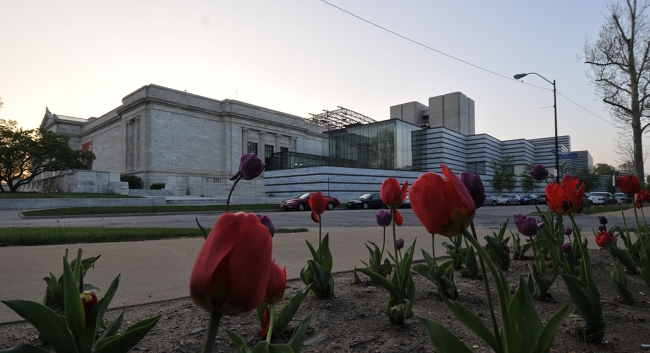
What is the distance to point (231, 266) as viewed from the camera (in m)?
0.68

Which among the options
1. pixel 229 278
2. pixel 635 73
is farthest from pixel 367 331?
pixel 635 73

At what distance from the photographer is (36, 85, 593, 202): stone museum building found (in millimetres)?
35281

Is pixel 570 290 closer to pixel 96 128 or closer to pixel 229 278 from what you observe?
pixel 229 278

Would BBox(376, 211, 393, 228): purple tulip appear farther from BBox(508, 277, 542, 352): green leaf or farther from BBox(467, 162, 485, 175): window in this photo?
BBox(467, 162, 485, 175): window

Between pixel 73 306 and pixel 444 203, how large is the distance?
3.73 ft

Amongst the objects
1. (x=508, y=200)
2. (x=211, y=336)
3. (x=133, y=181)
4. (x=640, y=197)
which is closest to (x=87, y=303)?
(x=211, y=336)

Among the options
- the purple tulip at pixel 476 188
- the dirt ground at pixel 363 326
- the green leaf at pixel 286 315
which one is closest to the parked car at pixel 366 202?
the dirt ground at pixel 363 326

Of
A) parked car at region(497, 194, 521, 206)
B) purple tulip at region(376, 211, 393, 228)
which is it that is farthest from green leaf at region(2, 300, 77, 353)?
parked car at region(497, 194, 521, 206)

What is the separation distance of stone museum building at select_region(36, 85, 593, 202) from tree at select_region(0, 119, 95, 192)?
1623 mm

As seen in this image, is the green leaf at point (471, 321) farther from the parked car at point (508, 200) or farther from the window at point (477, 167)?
the window at point (477, 167)

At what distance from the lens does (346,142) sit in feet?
139

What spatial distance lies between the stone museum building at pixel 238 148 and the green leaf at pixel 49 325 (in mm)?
31123

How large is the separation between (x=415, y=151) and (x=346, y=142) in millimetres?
11847

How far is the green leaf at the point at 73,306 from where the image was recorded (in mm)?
1118
